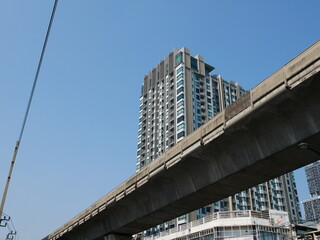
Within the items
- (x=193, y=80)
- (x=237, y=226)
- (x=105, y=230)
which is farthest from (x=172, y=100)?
(x=105, y=230)

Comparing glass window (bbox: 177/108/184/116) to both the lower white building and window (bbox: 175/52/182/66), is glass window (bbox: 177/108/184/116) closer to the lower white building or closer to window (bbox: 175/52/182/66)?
window (bbox: 175/52/182/66)

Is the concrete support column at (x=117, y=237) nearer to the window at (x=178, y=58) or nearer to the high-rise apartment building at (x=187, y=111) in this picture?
the high-rise apartment building at (x=187, y=111)

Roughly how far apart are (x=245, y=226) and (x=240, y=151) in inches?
→ 1204

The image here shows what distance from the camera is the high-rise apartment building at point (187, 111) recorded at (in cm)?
10181

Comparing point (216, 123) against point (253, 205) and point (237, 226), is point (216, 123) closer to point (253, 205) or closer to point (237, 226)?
point (237, 226)

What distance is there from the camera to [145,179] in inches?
939

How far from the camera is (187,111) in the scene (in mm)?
102500

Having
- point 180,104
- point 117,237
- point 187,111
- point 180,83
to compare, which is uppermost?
point 180,83

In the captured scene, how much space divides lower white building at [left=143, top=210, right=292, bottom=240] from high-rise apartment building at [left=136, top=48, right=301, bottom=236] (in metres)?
46.2

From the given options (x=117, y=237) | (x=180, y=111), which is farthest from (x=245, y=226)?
(x=180, y=111)

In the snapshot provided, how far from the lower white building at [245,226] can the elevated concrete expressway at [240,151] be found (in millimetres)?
20624

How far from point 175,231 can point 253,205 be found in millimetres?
52436

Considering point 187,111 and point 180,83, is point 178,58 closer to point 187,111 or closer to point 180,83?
point 180,83

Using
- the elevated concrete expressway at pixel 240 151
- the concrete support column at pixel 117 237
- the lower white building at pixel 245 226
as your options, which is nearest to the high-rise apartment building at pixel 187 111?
→ the lower white building at pixel 245 226
